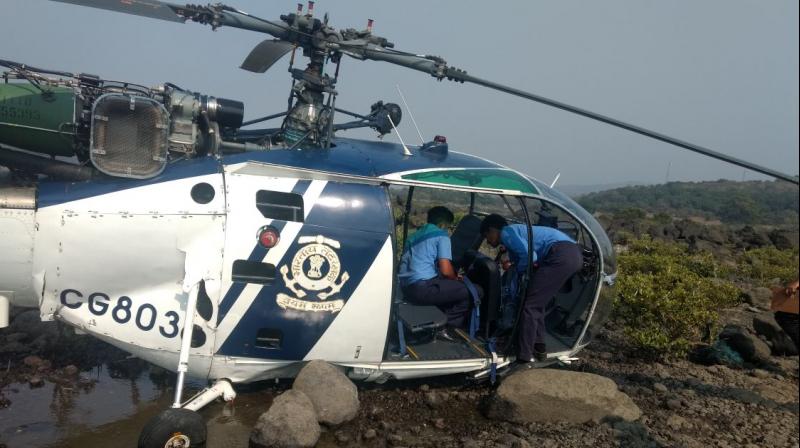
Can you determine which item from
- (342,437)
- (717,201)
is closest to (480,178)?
(342,437)

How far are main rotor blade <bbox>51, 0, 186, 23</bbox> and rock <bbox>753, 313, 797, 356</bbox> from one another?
904cm

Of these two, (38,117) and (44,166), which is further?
(44,166)

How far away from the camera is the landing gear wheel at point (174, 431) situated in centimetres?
500

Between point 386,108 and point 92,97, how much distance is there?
316 centimetres

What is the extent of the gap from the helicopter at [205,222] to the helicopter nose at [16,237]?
1 cm

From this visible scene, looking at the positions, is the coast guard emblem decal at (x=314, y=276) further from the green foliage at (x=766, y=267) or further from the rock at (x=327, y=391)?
the green foliage at (x=766, y=267)

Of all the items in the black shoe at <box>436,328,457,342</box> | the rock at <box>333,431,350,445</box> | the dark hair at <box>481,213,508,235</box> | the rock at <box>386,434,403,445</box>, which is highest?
the dark hair at <box>481,213,508,235</box>

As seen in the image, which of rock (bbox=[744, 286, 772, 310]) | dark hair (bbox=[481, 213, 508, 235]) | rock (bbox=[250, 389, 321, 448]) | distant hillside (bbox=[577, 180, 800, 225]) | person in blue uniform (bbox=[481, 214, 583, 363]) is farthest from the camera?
distant hillside (bbox=[577, 180, 800, 225])

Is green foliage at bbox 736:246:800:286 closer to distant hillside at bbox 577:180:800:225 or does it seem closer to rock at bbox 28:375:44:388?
rock at bbox 28:375:44:388

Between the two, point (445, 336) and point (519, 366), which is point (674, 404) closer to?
point (519, 366)

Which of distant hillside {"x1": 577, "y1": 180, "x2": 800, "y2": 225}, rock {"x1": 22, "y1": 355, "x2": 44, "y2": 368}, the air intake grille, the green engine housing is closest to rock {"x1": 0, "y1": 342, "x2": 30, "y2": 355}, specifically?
rock {"x1": 22, "y1": 355, "x2": 44, "y2": 368}

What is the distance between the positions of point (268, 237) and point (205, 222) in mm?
565

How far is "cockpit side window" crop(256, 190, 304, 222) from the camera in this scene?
5.88 m

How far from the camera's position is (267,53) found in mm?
6578
